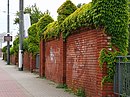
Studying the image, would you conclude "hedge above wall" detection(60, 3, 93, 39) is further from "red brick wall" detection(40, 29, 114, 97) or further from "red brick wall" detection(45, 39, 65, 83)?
"red brick wall" detection(45, 39, 65, 83)

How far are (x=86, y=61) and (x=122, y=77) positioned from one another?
2787 mm

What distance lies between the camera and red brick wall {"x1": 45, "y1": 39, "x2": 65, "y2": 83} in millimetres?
17744

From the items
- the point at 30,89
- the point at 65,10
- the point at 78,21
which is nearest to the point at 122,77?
the point at 78,21

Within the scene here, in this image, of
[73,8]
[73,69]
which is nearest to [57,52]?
[73,8]

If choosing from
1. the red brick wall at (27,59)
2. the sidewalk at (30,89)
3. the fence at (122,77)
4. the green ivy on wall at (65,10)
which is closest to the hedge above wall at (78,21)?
the green ivy on wall at (65,10)

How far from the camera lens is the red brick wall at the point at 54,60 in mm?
17744

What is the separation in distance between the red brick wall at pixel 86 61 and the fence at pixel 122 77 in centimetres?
54

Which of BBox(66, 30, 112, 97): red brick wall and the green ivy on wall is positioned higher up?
the green ivy on wall

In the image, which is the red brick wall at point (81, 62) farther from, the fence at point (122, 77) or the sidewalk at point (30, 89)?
the sidewalk at point (30, 89)

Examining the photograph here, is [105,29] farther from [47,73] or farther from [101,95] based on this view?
[47,73]

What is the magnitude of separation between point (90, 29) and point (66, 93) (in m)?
A: 3.33

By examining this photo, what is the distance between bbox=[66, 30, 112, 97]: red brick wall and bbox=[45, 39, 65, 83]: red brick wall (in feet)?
Result: 4.20

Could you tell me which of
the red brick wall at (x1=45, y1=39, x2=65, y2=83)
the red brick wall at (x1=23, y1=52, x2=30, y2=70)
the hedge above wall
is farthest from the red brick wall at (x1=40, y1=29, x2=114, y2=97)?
the red brick wall at (x1=23, y1=52, x2=30, y2=70)

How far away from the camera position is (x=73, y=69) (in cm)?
1516
